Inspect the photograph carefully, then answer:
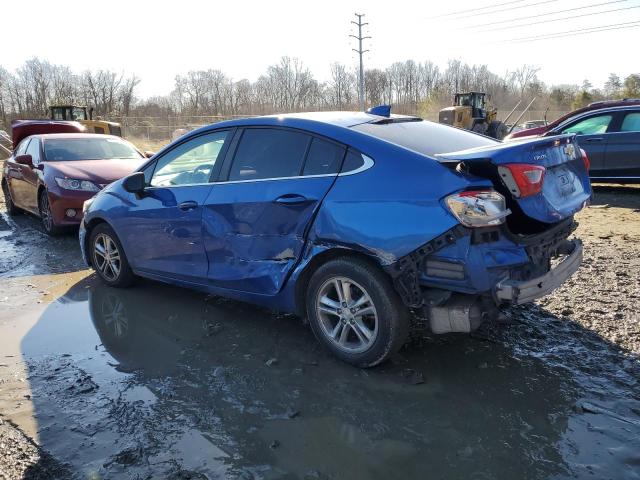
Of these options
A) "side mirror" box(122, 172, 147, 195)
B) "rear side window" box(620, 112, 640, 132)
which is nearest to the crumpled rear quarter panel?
"side mirror" box(122, 172, 147, 195)

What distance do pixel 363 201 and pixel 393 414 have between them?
1291 millimetres

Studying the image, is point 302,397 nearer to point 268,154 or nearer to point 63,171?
point 268,154

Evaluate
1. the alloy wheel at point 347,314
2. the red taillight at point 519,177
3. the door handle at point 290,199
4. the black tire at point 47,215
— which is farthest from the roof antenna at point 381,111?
the black tire at point 47,215

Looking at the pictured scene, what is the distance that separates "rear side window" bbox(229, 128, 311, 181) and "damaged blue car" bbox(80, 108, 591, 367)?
10 millimetres

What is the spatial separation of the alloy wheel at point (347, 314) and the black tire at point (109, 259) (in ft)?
8.31

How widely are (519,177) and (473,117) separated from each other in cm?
2343

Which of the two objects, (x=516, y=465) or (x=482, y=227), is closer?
(x=516, y=465)

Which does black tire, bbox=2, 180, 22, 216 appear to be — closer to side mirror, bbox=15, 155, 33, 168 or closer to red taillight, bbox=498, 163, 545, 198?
side mirror, bbox=15, 155, 33, 168

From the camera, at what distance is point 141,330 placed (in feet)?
14.4

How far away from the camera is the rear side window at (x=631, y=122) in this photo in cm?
967

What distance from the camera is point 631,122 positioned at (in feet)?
32.0

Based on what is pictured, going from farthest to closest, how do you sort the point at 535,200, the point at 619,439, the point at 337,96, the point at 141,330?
the point at 337,96, the point at 141,330, the point at 535,200, the point at 619,439

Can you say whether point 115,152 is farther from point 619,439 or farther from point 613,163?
point 613,163

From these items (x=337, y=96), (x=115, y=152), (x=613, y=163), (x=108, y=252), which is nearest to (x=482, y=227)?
(x=108, y=252)
